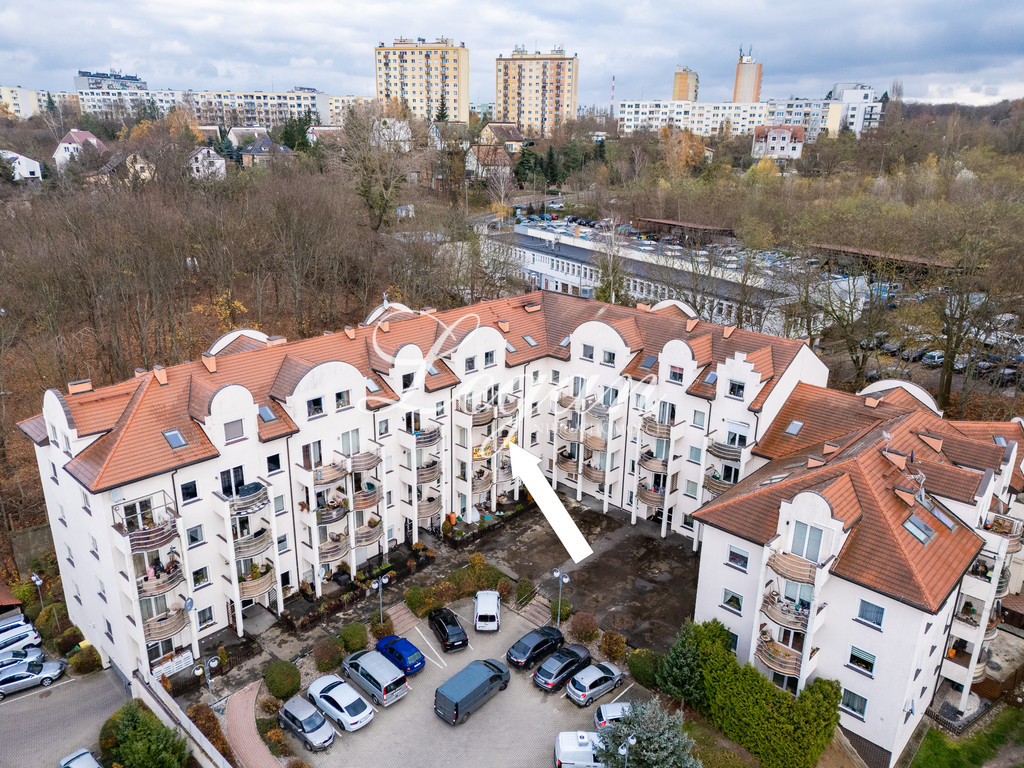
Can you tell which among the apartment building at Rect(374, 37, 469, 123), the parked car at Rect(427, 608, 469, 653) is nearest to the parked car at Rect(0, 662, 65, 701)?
the parked car at Rect(427, 608, 469, 653)

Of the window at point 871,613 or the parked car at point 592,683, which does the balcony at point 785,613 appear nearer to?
the window at point 871,613

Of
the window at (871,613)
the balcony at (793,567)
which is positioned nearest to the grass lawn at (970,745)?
the window at (871,613)

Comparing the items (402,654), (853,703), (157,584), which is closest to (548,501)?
(402,654)

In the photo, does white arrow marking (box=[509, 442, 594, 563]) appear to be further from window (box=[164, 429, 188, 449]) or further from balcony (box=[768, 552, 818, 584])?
window (box=[164, 429, 188, 449])

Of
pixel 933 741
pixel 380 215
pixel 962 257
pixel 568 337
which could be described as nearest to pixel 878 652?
pixel 933 741

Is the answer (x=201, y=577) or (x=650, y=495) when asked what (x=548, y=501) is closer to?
(x=650, y=495)

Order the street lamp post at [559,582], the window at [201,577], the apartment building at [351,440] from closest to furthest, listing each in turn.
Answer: the apartment building at [351,440] → the window at [201,577] → the street lamp post at [559,582]

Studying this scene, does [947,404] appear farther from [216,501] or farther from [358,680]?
[216,501]
